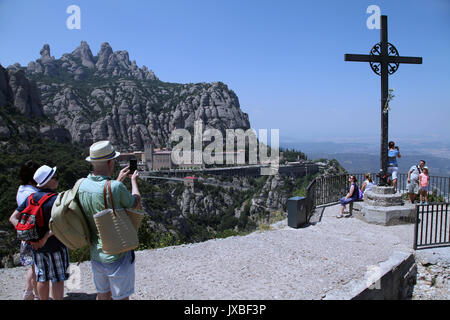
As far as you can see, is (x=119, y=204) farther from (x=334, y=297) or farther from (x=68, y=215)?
(x=334, y=297)

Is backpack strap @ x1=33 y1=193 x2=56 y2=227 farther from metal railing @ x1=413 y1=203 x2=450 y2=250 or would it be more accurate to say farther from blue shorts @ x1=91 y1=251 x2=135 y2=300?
metal railing @ x1=413 y1=203 x2=450 y2=250

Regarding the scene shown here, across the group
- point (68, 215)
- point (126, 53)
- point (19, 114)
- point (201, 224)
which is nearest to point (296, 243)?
point (68, 215)

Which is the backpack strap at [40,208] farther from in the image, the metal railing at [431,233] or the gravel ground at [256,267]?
the metal railing at [431,233]

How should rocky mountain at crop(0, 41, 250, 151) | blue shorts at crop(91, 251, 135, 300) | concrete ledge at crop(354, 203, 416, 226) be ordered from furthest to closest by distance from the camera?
rocky mountain at crop(0, 41, 250, 151) → concrete ledge at crop(354, 203, 416, 226) → blue shorts at crop(91, 251, 135, 300)

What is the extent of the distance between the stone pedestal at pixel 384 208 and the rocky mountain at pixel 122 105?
270ft

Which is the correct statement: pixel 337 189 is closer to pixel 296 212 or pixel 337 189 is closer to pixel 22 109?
pixel 296 212

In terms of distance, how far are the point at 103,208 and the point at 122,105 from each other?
96.0m

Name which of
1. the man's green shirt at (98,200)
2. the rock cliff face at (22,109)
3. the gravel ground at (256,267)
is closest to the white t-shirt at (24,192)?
the man's green shirt at (98,200)

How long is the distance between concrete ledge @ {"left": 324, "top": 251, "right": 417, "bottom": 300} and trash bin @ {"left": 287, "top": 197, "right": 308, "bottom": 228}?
6.78 ft

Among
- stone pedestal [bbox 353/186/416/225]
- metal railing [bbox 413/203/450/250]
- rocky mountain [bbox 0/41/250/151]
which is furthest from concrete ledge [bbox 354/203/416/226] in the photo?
rocky mountain [bbox 0/41/250/151]

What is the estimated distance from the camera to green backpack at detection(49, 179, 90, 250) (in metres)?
2.35

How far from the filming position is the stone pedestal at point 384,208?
6749mm

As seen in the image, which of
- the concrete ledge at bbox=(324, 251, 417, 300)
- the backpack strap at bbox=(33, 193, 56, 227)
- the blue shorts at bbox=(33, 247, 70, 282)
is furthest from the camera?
the concrete ledge at bbox=(324, 251, 417, 300)

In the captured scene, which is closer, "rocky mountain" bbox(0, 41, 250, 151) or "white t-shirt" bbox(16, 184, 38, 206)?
"white t-shirt" bbox(16, 184, 38, 206)
